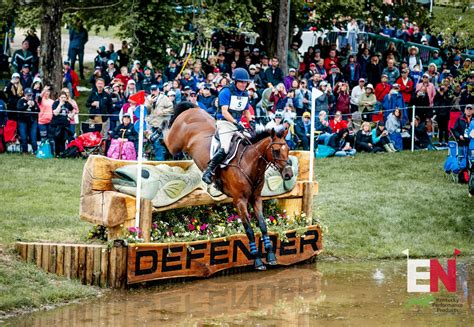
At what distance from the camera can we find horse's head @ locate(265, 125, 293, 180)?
1516 cm

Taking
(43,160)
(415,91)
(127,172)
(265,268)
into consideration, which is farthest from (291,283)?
(415,91)

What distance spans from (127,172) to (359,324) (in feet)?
13.7

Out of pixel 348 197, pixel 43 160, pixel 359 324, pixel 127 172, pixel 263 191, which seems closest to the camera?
pixel 359 324

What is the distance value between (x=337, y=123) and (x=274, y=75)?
2.54 meters

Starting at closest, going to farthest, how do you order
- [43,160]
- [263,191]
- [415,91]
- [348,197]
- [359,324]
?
[359,324] → [263,191] → [348,197] → [43,160] → [415,91]

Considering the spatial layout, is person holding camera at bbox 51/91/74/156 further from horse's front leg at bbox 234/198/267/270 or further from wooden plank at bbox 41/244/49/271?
wooden plank at bbox 41/244/49/271

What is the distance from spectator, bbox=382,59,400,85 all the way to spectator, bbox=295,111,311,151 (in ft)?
15.7

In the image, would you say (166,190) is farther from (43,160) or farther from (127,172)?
(43,160)

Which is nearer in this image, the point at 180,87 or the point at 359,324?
the point at 359,324

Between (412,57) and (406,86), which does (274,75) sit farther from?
(412,57)

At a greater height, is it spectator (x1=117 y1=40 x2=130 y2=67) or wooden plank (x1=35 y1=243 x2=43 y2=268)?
spectator (x1=117 y1=40 x2=130 y2=67)

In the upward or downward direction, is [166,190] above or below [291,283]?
above

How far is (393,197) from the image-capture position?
2145cm

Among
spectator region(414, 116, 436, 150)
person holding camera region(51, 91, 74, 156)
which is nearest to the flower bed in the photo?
person holding camera region(51, 91, 74, 156)
